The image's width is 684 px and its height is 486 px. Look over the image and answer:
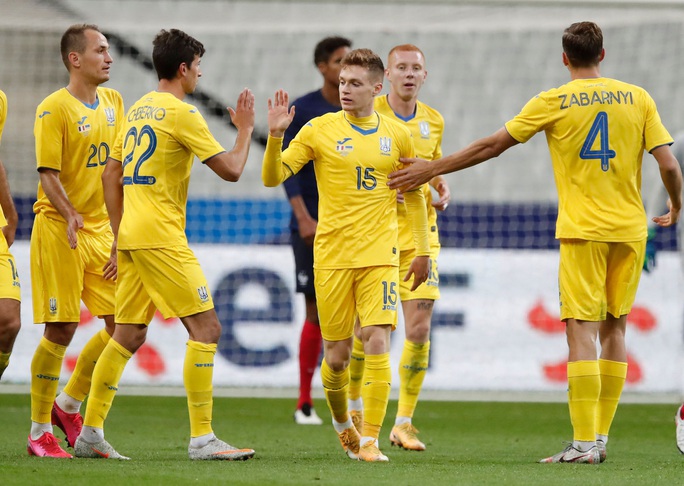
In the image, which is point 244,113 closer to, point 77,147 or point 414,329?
point 77,147

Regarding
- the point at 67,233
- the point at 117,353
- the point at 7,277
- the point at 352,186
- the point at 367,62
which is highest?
the point at 367,62

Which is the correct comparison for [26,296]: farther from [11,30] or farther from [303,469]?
[303,469]

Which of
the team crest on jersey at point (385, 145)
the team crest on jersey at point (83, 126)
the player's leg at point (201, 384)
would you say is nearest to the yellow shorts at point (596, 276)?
the team crest on jersey at point (385, 145)

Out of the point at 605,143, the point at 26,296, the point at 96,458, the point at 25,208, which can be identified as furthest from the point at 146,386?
the point at 605,143

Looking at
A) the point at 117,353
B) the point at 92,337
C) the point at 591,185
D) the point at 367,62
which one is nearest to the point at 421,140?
the point at 367,62

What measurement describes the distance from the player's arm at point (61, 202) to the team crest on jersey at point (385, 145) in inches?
60.9

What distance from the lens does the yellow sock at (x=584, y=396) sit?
5.41 meters

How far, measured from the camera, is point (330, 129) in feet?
19.1

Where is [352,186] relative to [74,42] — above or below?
below

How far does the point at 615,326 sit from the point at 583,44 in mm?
1415

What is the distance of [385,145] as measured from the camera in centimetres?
580

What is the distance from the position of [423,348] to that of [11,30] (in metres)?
7.22

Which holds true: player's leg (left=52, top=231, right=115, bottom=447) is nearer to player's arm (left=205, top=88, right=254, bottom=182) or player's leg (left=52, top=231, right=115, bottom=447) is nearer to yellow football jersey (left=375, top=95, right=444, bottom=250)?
player's arm (left=205, top=88, right=254, bottom=182)

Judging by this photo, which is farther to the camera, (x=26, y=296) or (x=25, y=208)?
(x=25, y=208)
